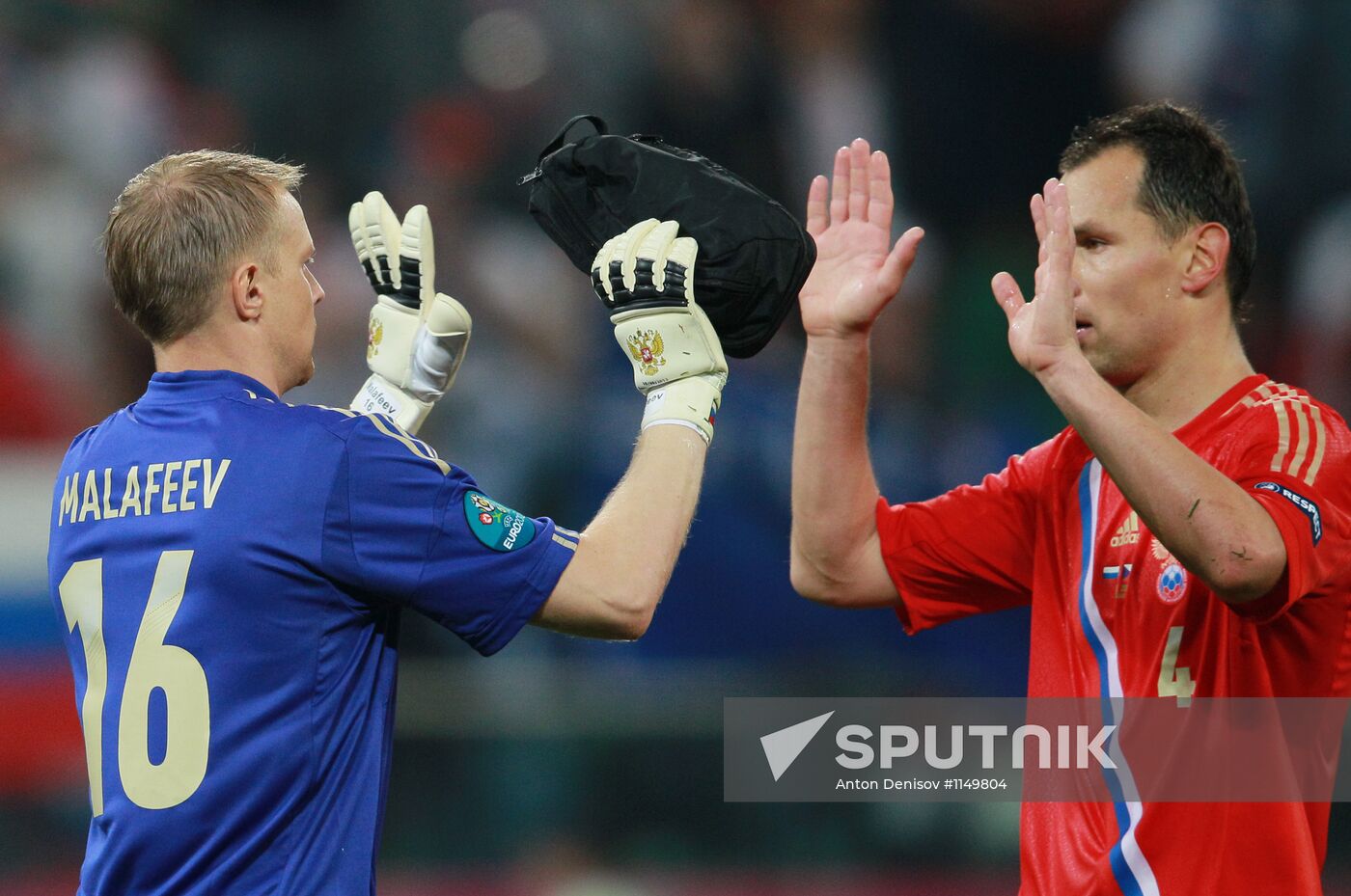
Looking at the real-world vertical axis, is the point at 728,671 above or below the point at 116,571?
above

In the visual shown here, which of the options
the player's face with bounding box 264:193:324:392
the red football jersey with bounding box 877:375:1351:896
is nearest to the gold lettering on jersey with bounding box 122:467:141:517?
the player's face with bounding box 264:193:324:392

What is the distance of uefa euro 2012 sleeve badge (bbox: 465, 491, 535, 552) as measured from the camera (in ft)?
8.61

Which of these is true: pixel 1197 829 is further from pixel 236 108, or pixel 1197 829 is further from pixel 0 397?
pixel 236 108

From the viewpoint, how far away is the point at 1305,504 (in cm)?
278

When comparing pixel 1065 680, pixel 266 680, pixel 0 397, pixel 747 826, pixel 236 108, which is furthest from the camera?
pixel 236 108

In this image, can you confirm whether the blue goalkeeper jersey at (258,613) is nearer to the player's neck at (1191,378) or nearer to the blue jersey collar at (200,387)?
the blue jersey collar at (200,387)

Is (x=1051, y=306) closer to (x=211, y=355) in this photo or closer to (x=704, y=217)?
(x=704, y=217)

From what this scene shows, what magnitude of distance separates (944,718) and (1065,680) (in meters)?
3.12

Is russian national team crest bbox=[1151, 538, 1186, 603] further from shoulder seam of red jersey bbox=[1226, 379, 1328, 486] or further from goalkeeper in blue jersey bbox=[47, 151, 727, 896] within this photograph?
goalkeeper in blue jersey bbox=[47, 151, 727, 896]

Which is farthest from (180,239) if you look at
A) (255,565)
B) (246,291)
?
(255,565)

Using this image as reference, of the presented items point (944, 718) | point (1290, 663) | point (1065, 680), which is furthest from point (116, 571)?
point (944, 718)

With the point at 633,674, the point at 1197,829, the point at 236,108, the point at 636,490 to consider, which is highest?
the point at 236,108

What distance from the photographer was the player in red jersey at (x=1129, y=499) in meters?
2.75

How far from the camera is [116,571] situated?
2615mm
